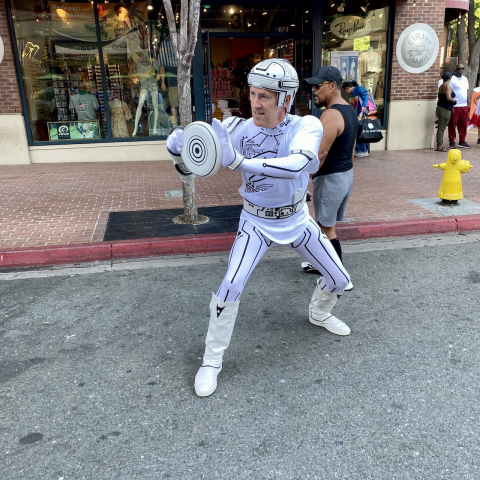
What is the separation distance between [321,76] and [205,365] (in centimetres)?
247

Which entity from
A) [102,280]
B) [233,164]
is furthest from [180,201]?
[233,164]

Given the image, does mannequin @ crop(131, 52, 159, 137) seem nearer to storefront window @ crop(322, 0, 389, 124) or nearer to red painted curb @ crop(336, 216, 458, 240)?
storefront window @ crop(322, 0, 389, 124)

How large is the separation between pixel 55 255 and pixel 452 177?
5318 millimetres

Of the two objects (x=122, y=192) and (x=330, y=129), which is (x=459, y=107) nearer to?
(x=122, y=192)

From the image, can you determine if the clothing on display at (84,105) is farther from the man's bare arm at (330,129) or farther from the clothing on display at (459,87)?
the clothing on display at (459,87)

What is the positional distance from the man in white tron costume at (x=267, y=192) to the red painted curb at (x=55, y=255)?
274 cm

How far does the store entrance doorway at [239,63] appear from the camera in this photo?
1116 centimetres

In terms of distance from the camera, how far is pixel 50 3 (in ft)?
32.9

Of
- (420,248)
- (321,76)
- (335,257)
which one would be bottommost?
(420,248)

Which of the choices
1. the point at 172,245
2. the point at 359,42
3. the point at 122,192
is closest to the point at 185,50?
the point at 172,245

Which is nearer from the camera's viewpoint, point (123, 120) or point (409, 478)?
point (409, 478)

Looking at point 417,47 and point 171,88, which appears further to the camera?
point 417,47

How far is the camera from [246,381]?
301 centimetres

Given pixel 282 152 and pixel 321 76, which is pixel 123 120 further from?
pixel 282 152
